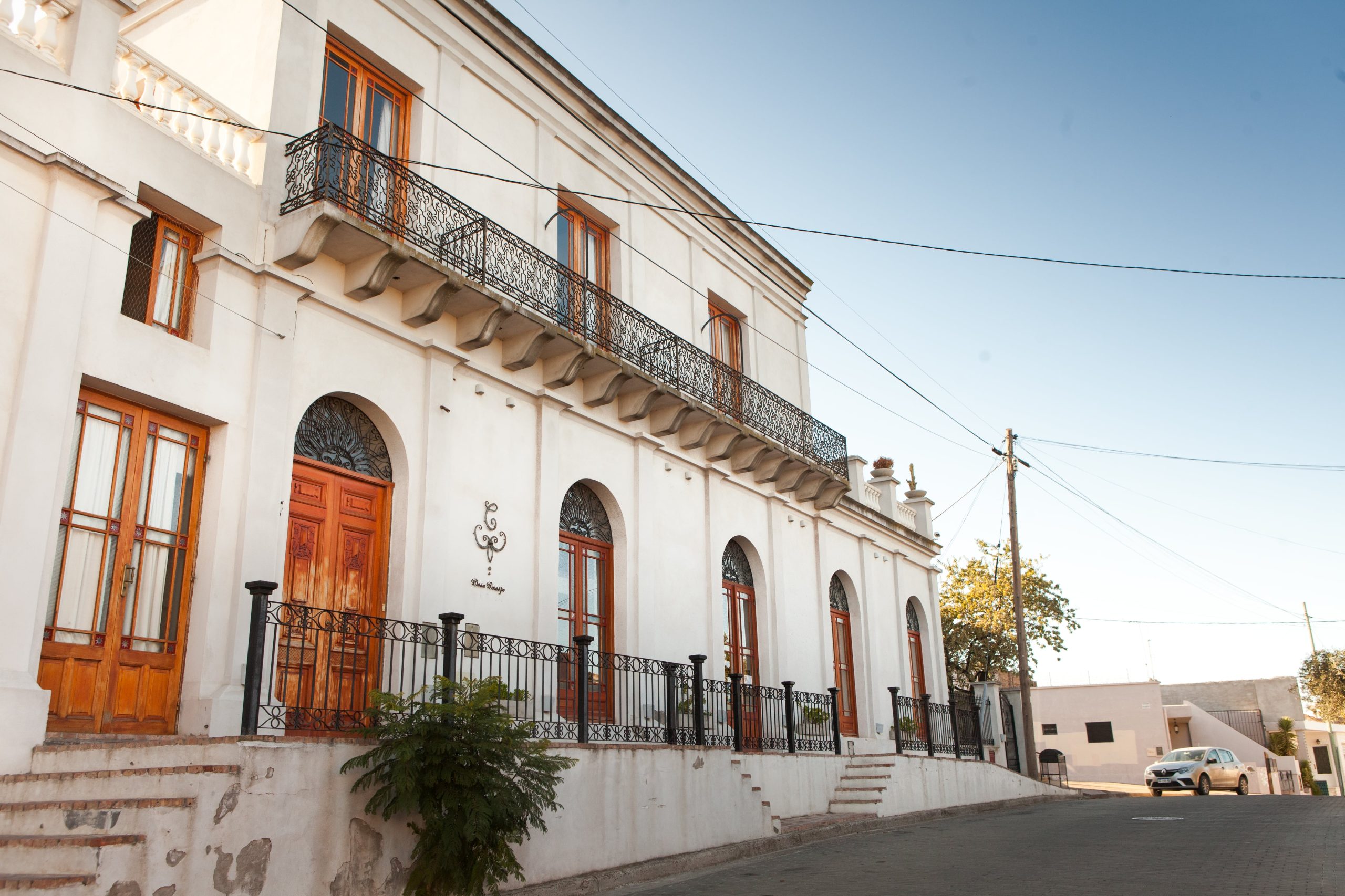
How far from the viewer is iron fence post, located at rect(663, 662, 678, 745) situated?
11.6 metres

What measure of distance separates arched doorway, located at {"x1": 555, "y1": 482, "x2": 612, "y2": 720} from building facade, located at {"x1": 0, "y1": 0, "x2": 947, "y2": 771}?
1.9 inches

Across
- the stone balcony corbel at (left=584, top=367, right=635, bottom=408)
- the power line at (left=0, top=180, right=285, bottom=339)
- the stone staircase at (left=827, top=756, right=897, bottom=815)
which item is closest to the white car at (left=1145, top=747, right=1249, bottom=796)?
the stone staircase at (left=827, top=756, right=897, bottom=815)

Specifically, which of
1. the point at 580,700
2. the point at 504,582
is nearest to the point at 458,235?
the point at 504,582

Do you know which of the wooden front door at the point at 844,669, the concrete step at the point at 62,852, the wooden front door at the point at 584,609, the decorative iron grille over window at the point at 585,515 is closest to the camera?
the concrete step at the point at 62,852

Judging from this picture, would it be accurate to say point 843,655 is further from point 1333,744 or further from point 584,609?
point 1333,744

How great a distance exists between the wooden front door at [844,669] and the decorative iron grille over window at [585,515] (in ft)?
22.2

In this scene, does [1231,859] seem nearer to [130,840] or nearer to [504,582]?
[504,582]

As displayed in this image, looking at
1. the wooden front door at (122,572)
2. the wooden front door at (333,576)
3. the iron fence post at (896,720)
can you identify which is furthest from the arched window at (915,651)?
the wooden front door at (122,572)

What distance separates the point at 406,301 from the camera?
11484 mm

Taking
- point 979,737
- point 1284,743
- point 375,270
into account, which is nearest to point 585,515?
point 375,270

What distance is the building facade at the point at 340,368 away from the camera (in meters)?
8.36

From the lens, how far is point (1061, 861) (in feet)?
33.9

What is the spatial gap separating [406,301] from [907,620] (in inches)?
607

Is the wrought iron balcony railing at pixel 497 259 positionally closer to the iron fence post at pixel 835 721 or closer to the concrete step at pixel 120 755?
the iron fence post at pixel 835 721
